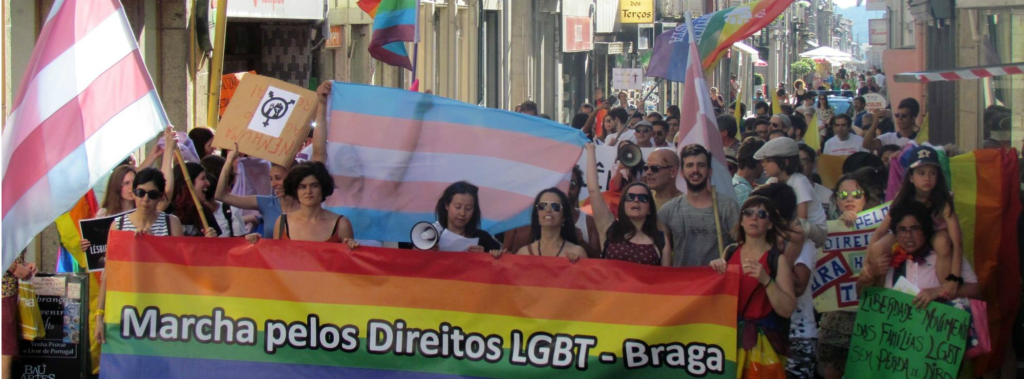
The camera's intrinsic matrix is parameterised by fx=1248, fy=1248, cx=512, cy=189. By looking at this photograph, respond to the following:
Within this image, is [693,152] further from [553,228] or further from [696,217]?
[553,228]

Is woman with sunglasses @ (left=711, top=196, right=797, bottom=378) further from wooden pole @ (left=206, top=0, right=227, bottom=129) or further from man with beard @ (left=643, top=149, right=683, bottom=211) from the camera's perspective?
wooden pole @ (left=206, top=0, right=227, bottom=129)

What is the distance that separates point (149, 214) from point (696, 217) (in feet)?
9.82

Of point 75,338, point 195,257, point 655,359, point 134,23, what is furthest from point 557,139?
point 134,23

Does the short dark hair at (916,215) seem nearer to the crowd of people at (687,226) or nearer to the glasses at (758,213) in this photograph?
the crowd of people at (687,226)

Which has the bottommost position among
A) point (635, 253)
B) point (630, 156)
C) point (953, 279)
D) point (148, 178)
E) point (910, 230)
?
point (953, 279)

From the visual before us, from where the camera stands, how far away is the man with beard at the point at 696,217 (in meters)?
6.79

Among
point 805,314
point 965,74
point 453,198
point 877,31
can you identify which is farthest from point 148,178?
point 877,31

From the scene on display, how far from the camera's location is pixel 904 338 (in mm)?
6379

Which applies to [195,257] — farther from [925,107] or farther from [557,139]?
[925,107]

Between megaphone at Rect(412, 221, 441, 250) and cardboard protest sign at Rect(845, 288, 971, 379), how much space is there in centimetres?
230

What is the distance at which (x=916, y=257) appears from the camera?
651cm

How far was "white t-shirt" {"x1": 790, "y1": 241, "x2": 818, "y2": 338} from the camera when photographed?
20.9ft

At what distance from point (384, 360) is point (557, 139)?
176 centimetres

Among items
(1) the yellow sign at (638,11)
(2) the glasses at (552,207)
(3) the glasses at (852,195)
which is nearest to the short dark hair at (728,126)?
(3) the glasses at (852,195)
